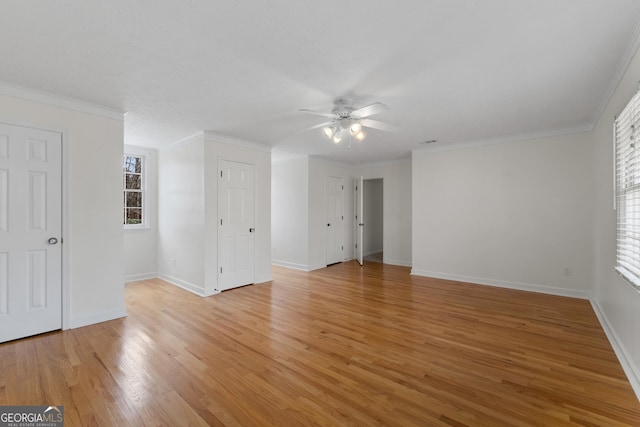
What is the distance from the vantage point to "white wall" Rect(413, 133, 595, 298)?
4277 mm

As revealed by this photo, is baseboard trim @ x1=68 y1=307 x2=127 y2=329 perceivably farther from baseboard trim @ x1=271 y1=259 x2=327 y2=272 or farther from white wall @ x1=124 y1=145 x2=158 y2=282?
baseboard trim @ x1=271 y1=259 x2=327 y2=272

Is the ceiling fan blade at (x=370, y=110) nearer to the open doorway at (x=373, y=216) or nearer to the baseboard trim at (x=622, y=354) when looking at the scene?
the baseboard trim at (x=622, y=354)

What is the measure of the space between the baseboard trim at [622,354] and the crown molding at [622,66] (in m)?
2.35

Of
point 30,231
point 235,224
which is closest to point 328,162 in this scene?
point 235,224

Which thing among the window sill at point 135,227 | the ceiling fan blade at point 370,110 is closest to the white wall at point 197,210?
the window sill at point 135,227

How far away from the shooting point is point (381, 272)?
6086mm

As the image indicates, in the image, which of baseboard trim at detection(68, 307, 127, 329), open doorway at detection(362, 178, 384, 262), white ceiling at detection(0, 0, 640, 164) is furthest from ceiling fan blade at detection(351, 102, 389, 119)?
open doorway at detection(362, 178, 384, 262)

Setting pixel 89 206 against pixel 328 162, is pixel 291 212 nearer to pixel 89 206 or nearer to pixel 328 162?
pixel 328 162

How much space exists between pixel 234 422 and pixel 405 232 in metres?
5.64

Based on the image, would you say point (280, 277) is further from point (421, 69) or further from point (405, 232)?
point (421, 69)

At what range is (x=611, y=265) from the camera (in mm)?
2979

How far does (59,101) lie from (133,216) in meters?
2.70

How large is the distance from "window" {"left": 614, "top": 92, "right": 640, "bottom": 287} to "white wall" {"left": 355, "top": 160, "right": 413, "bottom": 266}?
13.1 ft

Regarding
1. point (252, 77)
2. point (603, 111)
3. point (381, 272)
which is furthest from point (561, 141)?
point (252, 77)
